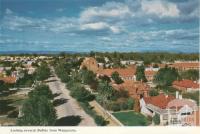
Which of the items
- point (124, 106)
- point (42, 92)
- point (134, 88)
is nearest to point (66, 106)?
point (42, 92)

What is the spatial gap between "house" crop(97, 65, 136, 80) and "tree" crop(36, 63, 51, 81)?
43cm

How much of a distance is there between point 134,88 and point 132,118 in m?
0.29

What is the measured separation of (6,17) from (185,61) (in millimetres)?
1470

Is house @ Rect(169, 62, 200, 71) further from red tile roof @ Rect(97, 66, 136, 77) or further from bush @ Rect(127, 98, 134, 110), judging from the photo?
bush @ Rect(127, 98, 134, 110)

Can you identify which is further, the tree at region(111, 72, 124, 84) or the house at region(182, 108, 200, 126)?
the tree at region(111, 72, 124, 84)

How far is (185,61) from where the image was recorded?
326 cm

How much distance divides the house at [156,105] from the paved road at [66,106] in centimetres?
43

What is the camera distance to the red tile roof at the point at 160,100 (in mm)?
3198

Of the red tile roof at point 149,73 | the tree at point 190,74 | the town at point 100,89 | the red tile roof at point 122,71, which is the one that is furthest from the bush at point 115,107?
the tree at point 190,74

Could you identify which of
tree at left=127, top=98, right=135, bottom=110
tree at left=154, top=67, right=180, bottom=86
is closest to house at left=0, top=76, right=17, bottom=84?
tree at left=127, top=98, right=135, bottom=110

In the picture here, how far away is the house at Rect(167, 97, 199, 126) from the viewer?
10.3 ft

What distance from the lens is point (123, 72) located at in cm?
338

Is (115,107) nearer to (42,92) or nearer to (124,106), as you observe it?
(124,106)
